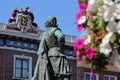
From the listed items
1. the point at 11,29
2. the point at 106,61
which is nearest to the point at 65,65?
the point at 106,61

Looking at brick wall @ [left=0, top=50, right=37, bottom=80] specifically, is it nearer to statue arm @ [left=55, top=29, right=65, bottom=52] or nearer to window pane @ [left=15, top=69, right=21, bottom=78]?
window pane @ [left=15, top=69, right=21, bottom=78]

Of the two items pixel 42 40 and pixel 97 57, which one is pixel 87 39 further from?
pixel 42 40

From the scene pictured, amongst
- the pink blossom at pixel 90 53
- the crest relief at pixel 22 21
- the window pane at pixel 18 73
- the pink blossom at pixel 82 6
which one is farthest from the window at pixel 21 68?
the pink blossom at pixel 90 53

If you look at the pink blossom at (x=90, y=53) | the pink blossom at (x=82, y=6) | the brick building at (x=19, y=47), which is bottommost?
the pink blossom at (x=90, y=53)

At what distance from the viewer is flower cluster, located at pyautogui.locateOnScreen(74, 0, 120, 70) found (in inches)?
211

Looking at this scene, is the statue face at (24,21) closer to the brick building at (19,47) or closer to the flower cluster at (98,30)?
the brick building at (19,47)

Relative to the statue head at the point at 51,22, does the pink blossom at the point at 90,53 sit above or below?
below

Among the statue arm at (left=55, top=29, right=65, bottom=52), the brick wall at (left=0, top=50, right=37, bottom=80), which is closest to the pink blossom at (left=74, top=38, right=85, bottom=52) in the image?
the statue arm at (left=55, top=29, right=65, bottom=52)

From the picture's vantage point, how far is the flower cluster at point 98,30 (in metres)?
5.35

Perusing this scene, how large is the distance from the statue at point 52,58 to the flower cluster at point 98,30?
861 centimetres

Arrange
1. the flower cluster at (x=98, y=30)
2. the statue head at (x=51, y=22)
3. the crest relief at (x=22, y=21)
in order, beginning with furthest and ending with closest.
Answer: the crest relief at (x=22, y=21) < the statue head at (x=51, y=22) < the flower cluster at (x=98, y=30)

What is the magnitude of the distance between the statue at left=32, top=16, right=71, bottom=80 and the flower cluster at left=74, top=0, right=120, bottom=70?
8.61 m

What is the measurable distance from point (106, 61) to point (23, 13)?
37.3 m

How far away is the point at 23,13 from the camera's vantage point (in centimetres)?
4297
